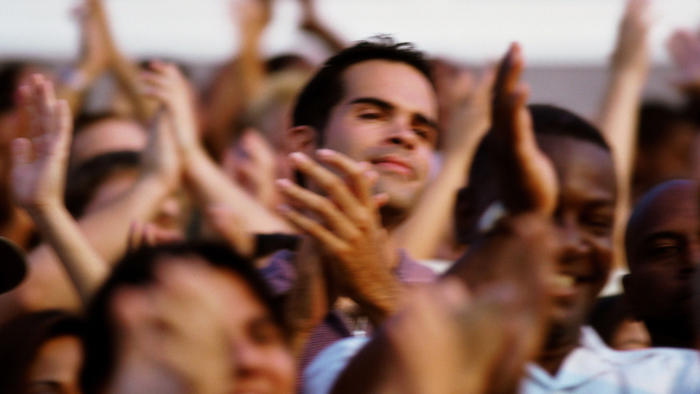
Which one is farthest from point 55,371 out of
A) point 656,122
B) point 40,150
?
point 656,122

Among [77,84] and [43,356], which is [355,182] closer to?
[43,356]

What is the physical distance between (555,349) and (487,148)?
48 cm

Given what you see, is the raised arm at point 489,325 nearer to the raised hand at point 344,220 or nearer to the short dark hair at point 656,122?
the raised hand at point 344,220

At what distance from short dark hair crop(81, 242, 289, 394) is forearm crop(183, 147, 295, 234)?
1276mm

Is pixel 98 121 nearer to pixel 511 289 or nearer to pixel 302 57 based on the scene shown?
pixel 302 57

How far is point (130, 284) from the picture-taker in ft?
4.12

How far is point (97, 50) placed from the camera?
3.84 meters

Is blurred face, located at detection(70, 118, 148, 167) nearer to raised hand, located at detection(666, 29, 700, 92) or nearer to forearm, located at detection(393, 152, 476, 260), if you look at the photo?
forearm, located at detection(393, 152, 476, 260)

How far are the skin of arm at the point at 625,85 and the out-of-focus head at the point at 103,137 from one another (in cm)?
149

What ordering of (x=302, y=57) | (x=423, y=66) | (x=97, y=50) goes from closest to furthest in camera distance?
(x=423, y=66) < (x=97, y=50) < (x=302, y=57)

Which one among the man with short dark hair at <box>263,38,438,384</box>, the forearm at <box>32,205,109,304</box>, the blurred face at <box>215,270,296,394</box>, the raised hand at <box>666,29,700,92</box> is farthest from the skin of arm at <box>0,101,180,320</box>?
the raised hand at <box>666,29,700,92</box>

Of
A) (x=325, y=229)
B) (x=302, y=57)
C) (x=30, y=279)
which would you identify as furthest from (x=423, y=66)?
(x=302, y=57)

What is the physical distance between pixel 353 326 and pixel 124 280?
2.55 ft

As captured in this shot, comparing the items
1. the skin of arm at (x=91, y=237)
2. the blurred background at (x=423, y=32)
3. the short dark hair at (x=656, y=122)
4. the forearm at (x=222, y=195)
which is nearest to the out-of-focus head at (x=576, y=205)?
the forearm at (x=222, y=195)
